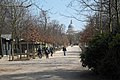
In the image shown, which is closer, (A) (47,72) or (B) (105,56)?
(B) (105,56)

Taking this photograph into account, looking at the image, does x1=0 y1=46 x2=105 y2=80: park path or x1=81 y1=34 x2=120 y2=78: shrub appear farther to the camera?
x1=0 y1=46 x2=105 y2=80: park path

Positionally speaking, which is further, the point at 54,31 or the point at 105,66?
the point at 54,31

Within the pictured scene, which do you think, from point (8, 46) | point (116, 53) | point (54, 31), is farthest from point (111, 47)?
point (54, 31)

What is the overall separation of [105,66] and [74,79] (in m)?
2.20

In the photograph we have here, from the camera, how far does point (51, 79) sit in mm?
17016

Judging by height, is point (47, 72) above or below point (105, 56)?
below

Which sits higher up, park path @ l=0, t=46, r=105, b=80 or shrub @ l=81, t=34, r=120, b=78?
shrub @ l=81, t=34, r=120, b=78

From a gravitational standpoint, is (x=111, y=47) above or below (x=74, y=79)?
above

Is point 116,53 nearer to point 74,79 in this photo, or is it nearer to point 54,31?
point 74,79

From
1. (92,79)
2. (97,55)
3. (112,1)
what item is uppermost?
(112,1)

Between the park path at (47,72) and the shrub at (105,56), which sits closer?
the shrub at (105,56)

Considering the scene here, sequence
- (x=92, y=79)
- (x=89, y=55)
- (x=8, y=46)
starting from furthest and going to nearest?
(x=8, y=46) < (x=89, y=55) < (x=92, y=79)

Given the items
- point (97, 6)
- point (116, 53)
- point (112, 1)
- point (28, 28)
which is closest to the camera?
point (116, 53)

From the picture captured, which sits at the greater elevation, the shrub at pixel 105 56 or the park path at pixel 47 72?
the shrub at pixel 105 56
